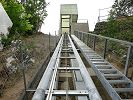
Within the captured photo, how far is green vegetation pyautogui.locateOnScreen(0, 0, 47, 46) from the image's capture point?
13.5 meters

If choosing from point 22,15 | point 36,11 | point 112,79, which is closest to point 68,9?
point 36,11

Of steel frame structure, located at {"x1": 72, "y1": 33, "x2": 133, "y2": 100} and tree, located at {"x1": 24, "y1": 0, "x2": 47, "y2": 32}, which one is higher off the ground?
tree, located at {"x1": 24, "y1": 0, "x2": 47, "y2": 32}

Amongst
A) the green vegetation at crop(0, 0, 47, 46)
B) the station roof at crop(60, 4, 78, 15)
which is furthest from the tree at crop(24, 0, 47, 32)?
the station roof at crop(60, 4, 78, 15)

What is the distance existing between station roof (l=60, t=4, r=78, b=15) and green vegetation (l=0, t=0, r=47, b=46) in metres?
9.58

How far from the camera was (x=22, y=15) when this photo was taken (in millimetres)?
14906

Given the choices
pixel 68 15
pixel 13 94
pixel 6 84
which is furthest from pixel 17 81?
pixel 68 15

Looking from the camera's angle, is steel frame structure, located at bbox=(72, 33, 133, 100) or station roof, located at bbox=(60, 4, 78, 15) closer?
steel frame structure, located at bbox=(72, 33, 133, 100)

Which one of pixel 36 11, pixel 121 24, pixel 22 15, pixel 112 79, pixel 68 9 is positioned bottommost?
pixel 112 79

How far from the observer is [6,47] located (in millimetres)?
10625

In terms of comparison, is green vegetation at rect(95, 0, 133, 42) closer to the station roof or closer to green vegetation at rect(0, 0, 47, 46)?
green vegetation at rect(0, 0, 47, 46)

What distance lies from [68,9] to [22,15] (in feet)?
56.5

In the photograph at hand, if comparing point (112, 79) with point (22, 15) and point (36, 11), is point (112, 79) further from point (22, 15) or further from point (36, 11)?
point (36, 11)

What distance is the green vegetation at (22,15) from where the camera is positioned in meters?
13.5

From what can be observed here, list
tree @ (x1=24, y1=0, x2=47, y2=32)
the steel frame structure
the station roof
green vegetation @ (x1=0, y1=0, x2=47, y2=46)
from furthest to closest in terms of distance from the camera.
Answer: the station roof, tree @ (x1=24, y1=0, x2=47, y2=32), green vegetation @ (x1=0, y1=0, x2=47, y2=46), the steel frame structure
